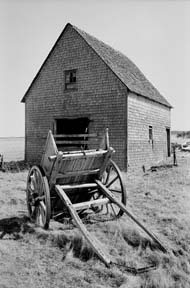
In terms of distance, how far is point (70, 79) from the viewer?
15.2 metres

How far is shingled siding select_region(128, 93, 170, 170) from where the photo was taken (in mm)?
13398

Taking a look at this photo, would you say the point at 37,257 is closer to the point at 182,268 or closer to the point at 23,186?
the point at 182,268

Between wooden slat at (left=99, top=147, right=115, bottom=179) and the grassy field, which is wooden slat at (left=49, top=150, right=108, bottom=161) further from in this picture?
the grassy field

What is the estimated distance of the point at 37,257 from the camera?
4141 millimetres

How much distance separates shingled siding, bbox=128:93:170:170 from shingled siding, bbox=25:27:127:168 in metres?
0.62

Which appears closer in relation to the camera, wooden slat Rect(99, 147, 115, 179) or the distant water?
wooden slat Rect(99, 147, 115, 179)

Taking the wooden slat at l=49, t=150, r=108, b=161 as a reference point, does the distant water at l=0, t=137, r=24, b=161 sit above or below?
below

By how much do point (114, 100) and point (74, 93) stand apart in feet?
8.65

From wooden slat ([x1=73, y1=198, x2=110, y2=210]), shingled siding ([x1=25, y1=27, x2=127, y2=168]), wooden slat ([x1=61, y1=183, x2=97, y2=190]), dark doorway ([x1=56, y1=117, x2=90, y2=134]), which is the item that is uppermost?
shingled siding ([x1=25, y1=27, x2=127, y2=168])

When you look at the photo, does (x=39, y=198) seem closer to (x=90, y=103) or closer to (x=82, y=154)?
(x=82, y=154)

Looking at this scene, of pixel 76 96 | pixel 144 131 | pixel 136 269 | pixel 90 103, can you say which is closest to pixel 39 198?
pixel 136 269

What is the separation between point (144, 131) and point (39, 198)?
10.3 metres

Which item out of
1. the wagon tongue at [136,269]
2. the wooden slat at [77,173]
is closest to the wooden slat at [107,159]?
the wooden slat at [77,173]

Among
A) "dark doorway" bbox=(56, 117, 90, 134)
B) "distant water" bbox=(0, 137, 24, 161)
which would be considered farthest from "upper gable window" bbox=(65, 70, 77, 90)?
"distant water" bbox=(0, 137, 24, 161)
